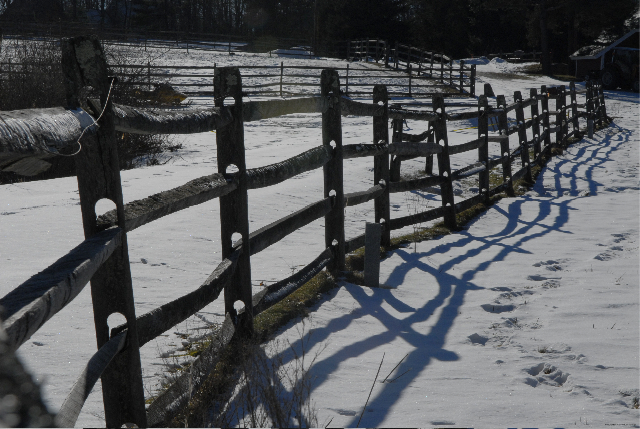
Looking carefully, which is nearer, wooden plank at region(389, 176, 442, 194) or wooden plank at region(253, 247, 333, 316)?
wooden plank at region(253, 247, 333, 316)

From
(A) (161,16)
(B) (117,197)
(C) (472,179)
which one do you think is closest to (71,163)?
(C) (472,179)

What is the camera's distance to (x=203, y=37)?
4866 cm

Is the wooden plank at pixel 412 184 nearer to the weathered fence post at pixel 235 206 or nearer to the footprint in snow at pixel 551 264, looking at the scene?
the footprint in snow at pixel 551 264

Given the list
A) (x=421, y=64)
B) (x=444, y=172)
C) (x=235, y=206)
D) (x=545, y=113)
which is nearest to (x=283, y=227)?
(x=235, y=206)

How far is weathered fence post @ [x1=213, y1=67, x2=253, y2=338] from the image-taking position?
10.3ft

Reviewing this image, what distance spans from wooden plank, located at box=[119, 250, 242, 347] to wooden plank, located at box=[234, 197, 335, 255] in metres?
0.25

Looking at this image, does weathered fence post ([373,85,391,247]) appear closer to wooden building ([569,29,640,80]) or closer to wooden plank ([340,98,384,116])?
wooden plank ([340,98,384,116])

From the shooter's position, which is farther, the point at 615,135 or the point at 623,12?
the point at 623,12

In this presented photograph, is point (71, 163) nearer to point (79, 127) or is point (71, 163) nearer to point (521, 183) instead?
point (521, 183)

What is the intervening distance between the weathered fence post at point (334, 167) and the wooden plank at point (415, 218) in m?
1.44

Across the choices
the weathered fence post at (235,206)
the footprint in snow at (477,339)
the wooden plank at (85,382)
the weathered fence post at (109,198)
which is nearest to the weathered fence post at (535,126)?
the footprint in snow at (477,339)

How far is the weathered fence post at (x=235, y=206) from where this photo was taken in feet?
10.3

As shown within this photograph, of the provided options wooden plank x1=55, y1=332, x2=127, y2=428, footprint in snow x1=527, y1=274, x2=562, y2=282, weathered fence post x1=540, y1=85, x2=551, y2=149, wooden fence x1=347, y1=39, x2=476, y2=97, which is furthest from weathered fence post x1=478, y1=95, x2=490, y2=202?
wooden fence x1=347, y1=39, x2=476, y2=97

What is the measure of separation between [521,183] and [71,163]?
27.7ft
